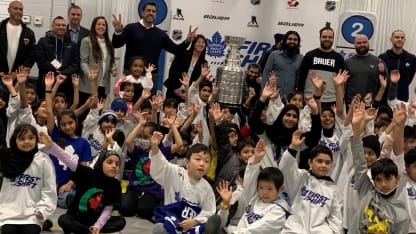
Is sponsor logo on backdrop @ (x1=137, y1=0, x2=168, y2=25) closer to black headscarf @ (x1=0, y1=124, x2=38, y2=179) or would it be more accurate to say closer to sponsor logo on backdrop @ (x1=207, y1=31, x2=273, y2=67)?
sponsor logo on backdrop @ (x1=207, y1=31, x2=273, y2=67)

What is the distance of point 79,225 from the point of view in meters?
4.35

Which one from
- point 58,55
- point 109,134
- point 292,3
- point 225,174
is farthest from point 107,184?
point 292,3

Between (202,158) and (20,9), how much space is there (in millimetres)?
3186

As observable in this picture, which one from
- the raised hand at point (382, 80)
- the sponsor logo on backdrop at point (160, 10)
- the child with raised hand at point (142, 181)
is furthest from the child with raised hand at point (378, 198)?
the sponsor logo on backdrop at point (160, 10)

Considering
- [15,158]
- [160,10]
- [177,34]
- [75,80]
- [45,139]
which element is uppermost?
[160,10]

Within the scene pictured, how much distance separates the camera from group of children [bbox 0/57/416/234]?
412 cm

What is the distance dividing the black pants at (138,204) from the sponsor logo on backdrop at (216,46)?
2.88 meters

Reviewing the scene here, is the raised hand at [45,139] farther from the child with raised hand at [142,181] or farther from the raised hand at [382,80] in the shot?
the raised hand at [382,80]

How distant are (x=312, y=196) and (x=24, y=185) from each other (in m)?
1.92

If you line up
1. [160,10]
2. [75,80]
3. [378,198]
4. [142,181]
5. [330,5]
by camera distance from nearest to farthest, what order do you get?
[378,198] < [142,181] < [75,80] < [330,5] < [160,10]

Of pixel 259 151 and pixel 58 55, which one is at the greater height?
pixel 58 55

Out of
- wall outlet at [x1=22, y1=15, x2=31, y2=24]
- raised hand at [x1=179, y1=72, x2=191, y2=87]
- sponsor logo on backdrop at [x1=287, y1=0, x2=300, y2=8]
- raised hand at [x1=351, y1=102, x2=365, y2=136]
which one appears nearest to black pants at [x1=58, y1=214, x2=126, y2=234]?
raised hand at [x1=351, y1=102, x2=365, y2=136]

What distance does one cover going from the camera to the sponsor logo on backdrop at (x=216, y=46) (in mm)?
7742

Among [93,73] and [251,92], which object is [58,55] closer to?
[93,73]
